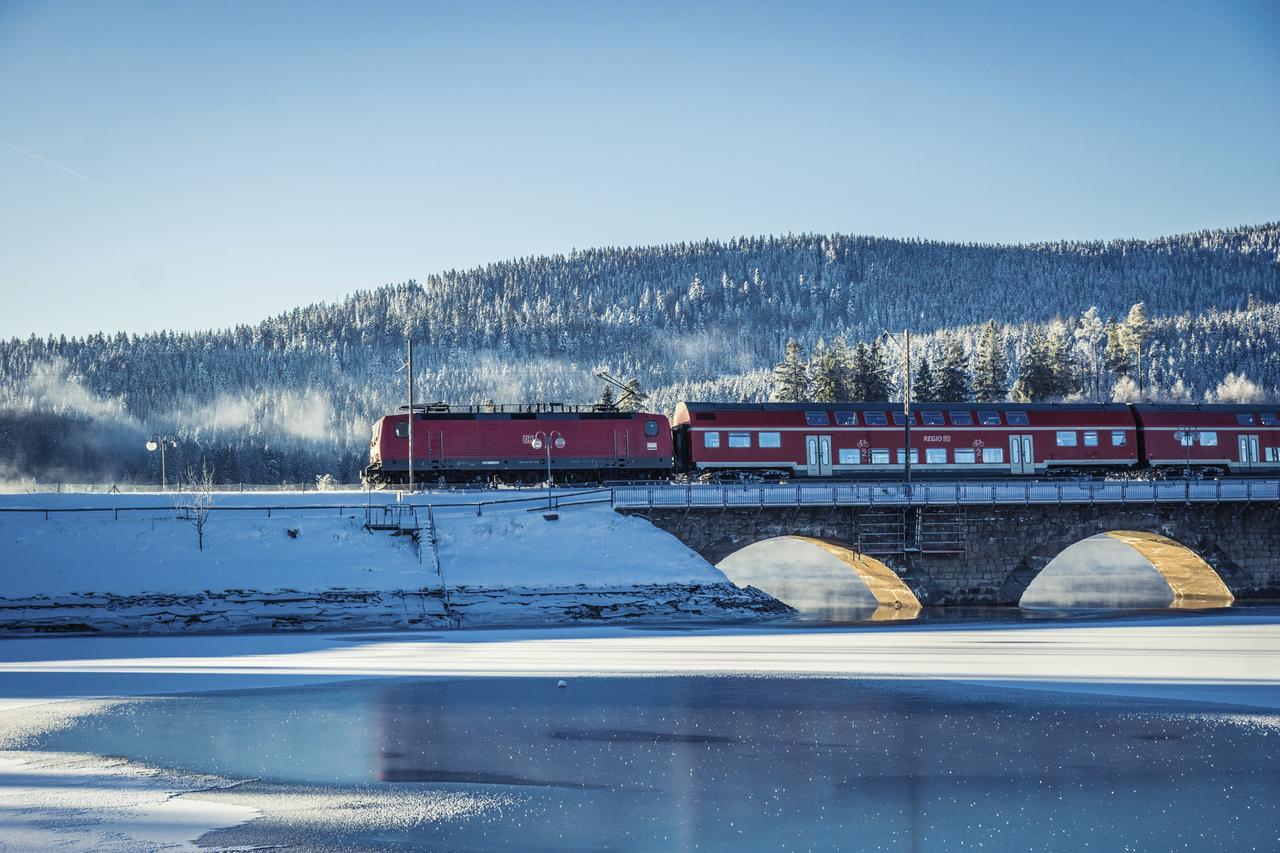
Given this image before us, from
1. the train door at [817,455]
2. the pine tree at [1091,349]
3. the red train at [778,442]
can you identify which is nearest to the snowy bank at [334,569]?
the red train at [778,442]

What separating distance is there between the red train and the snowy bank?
7156 mm

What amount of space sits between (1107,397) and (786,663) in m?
139

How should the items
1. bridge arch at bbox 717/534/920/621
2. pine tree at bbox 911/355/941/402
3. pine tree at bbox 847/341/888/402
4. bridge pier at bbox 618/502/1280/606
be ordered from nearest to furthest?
bridge pier at bbox 618/502/1280/606 < bridge arch at bbox 717/534/920/621 < pine tree at bbox 847/341/888/402 < pine tree at bbox 911/355/941/402

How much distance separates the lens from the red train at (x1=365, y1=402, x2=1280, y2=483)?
164 ft

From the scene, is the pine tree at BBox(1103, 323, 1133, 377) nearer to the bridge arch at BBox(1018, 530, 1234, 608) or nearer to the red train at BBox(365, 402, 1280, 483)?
the bridge arch at BBox(1018, 530, 1234, 608)

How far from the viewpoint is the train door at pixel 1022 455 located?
5241 centimetres

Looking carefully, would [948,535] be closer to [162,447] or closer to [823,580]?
[823,580]

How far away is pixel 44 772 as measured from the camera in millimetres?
14641

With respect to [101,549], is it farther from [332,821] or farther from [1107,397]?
[1107,397]

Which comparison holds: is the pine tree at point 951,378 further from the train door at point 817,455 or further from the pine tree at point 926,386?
the train door at point 817,455

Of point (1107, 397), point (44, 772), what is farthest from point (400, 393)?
point (44, 772)

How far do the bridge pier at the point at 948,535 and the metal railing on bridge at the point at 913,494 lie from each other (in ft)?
1.21

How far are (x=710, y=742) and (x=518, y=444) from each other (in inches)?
1365

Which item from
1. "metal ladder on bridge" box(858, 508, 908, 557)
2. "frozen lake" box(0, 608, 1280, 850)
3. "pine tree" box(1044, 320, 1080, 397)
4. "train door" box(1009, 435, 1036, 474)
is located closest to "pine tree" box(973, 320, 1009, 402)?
"pine tree" box(1044, 320, 1080, 397)
